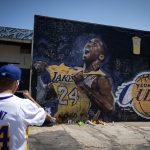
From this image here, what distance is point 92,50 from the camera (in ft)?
36.6

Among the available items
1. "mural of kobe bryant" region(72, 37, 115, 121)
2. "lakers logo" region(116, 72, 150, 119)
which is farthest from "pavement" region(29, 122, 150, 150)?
"lakers logo" region(116, 72, 150, 119)

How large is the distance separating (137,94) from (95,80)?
2.07 m

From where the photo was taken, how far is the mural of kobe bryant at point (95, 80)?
35.9 ft

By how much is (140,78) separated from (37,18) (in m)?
4.99

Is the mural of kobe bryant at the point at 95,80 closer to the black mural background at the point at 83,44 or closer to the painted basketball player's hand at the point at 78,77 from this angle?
the painted basketball player's hand at the point at 78,77

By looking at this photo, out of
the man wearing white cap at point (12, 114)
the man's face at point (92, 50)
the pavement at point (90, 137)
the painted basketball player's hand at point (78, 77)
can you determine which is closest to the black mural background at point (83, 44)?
the man's face at point (92, 50)

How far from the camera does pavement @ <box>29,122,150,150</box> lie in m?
7.27

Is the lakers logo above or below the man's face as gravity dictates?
below

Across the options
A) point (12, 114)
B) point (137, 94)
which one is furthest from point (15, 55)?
point (12, 114)

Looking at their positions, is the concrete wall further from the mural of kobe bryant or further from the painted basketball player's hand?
the mural of kobe bryant

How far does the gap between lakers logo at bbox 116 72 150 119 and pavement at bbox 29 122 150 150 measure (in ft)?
4.57

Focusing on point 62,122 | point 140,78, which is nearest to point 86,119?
point 62,122

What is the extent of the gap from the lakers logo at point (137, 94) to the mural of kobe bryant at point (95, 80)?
574 millimetres

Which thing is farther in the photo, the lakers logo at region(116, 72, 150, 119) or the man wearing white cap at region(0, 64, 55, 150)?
the lakers logo at region(116, 72, 150, 119)
